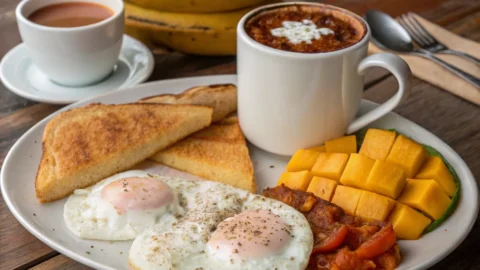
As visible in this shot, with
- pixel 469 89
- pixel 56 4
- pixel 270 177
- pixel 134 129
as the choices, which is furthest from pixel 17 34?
pixel 469 89

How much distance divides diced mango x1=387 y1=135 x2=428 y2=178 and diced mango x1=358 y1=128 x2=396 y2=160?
0.07 ft

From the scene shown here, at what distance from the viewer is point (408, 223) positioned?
168cm

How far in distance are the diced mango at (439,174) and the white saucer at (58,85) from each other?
4.23 ft

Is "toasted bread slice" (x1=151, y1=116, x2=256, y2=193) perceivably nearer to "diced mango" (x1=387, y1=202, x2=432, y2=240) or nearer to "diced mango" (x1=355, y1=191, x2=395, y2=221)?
"diced mango" (x1=355, y1=191, x2=395, y2=221)

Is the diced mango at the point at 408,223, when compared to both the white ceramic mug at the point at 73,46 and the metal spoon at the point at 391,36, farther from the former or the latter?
the white ceramic mug at the point at 73,46

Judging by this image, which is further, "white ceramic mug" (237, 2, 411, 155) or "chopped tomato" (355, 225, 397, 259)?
"white ceramic mug" (237, 2, 411, 155)

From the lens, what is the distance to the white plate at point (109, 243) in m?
1.60

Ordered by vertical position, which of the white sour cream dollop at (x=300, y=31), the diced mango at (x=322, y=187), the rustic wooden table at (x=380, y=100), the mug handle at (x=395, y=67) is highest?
the white sour cream dollop at (x=300, y=31)

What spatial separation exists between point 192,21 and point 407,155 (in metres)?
1.32

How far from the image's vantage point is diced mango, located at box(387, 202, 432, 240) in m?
1.68

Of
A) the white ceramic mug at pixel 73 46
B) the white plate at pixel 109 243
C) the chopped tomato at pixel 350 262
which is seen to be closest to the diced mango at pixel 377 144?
the white plate at pixel 109 243

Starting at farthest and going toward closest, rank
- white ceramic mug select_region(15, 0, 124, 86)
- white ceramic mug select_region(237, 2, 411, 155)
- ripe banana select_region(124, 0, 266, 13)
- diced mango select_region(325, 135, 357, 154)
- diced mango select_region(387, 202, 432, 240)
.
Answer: ripe banana select_region(124, 0, 266, 13) → white ceramic mug select_region(15, 0, 124, 86) → diced mango select_region(325, 135, 357, 154) → white ceramic mug select_region(237, 2, 411, 155) → diced mango select_region(387, 202, 432, 240)

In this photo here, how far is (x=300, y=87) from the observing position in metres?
1.94

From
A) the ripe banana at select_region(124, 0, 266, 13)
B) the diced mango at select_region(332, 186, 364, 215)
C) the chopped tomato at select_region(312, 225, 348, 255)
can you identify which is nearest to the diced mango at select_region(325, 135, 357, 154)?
the diced mango at select_region(332, 186, 364, 215)
